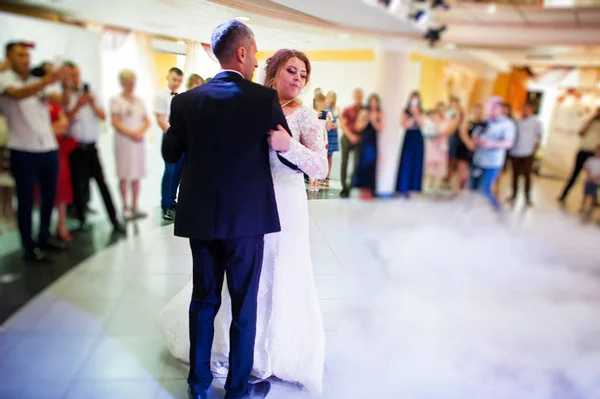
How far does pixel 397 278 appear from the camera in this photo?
3.12 metres

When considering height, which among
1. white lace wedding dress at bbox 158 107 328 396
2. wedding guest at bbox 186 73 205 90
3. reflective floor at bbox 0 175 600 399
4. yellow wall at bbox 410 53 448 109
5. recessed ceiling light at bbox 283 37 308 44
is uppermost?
yellow wall at bbox 410 53 448 109

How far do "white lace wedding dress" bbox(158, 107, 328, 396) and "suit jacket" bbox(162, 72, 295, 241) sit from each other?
113 millimetres

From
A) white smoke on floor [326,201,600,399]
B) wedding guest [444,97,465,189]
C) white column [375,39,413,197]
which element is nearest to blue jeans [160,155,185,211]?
white smoke on floor [326,201,600,399]

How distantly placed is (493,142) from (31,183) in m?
4.85

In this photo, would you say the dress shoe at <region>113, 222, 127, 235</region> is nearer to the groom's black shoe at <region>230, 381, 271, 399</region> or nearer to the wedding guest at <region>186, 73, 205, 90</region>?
the groom's black shoe at <region>230, 381, 271, 399</region>

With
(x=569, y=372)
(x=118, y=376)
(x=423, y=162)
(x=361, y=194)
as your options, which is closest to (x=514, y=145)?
(x=423, y=162)

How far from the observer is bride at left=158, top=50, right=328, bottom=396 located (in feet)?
4.59

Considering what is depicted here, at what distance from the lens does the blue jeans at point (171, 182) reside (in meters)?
1.42

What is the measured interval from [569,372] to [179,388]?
6.22 feet

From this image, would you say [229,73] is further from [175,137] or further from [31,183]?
[31,183]

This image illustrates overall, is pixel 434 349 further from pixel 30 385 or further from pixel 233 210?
pixel 30 385

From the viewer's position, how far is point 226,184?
1327 millimetres

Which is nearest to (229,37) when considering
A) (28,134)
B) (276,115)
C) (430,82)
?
(276,115)

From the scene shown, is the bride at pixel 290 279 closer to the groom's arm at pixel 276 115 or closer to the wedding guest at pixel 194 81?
the groom's arm at pixel 276 115
